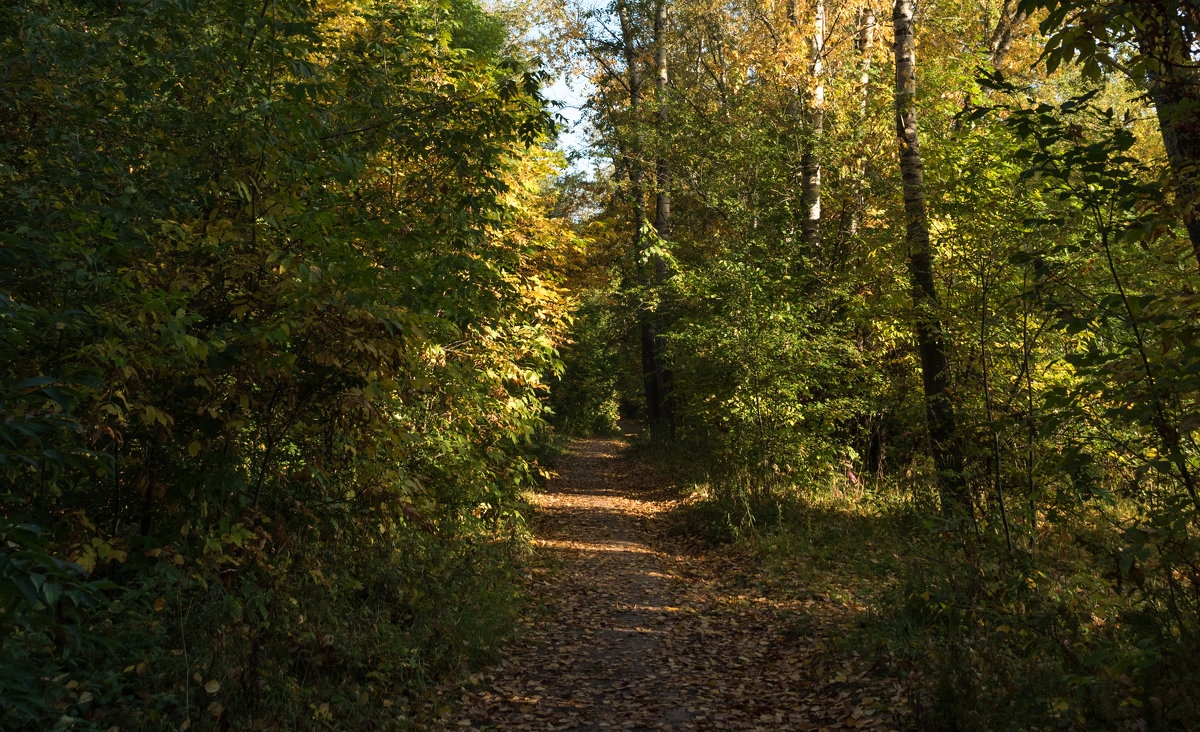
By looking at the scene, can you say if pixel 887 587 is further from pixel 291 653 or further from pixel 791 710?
pixel 291 653

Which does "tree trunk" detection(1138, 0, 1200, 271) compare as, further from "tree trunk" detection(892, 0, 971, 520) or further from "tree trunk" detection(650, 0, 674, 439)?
"tree trunk" detection(650, 0, 674, 439)

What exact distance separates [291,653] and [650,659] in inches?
125

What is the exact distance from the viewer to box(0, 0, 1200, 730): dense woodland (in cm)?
373

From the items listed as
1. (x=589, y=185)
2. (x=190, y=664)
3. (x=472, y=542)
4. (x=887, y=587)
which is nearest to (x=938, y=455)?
(x=887, y=587)

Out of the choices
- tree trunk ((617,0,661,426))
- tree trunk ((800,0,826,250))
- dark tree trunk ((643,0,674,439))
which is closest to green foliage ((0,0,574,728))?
tree trunk ((800,0,826,250))

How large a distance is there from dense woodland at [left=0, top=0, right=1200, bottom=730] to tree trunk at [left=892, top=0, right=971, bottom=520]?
53 millimetres

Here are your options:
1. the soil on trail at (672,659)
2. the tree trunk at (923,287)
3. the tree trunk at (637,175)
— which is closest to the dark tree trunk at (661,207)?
the tree trunk at (637,175)

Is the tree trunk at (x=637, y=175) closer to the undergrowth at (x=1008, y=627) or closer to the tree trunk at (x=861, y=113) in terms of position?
the tree trunk at (x=861, y=113)

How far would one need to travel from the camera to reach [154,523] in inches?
195

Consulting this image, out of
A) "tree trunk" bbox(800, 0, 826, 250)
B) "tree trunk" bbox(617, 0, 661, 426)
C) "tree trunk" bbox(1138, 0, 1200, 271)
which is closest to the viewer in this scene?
"tree trunk" bbox(1138, 0, 1200, 271)

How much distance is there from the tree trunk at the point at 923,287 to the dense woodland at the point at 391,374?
0.17ft

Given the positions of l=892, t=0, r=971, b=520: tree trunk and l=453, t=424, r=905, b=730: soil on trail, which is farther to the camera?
l=892, t=0, r=971, b=520: tree trunk

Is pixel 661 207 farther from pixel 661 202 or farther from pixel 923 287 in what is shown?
pixel 923 287

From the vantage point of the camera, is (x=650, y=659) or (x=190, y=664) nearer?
(x=190, y=664)
